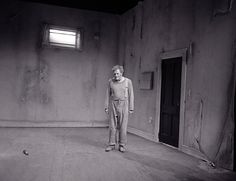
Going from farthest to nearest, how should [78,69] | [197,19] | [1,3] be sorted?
[78,69] → [1,3] → [197,19]

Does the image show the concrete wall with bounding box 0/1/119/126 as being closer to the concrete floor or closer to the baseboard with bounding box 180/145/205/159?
the concrete floor

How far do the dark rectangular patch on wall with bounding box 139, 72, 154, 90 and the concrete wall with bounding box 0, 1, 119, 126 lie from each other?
1.90 meters

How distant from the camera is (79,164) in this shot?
404 cm

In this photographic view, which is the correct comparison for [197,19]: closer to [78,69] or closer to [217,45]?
[217,45]

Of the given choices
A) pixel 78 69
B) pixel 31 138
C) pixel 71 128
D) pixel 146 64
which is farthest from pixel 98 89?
pixel 31 138

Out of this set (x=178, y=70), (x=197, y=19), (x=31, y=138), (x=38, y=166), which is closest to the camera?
(x=38, y=166)

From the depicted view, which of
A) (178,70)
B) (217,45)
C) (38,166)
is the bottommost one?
(38,166)

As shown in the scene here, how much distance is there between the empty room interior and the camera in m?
4.12

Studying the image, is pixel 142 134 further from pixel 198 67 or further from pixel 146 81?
pixel 198 67

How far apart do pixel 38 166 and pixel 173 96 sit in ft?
10.8

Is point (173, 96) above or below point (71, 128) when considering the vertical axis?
above

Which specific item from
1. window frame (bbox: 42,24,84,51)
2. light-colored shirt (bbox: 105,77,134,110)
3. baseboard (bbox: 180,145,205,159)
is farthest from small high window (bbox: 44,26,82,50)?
baseboard (bbox: 180,145,205,159)

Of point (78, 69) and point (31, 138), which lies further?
point (78, 69)

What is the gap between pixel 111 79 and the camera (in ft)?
17.1
